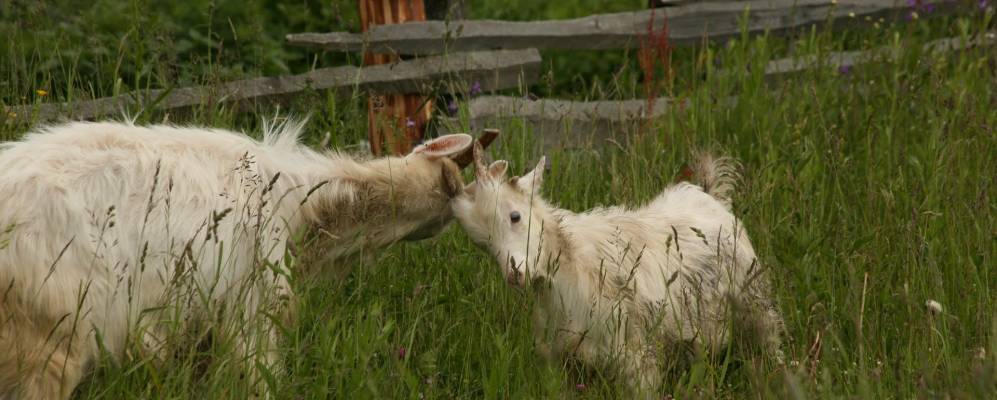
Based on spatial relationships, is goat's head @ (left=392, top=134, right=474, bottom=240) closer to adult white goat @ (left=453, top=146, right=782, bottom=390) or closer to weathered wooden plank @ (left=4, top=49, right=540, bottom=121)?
adult white goat @ (left=453, top=146, right=782, bottom=390)

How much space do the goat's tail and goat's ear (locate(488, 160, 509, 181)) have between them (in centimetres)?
132

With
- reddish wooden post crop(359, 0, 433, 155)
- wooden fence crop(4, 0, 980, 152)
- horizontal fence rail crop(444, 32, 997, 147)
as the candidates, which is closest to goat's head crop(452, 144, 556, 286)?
wooden fence crop(4, 0, 980, 152)

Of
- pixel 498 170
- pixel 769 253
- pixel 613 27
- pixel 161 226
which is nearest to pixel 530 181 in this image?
pixel 498 170

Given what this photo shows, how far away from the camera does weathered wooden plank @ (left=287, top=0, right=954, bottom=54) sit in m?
7.51

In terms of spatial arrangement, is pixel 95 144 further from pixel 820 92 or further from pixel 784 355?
pixel 820 92

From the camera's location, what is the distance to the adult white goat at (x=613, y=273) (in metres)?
4.70

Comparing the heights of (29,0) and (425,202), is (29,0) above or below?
above

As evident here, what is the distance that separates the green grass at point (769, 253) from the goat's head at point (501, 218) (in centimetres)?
18

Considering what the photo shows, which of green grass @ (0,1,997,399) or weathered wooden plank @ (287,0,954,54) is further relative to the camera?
weathered wooden plank @ (287,0,954,54)

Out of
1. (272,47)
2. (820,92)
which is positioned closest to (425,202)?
(820,92)

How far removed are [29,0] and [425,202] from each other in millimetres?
2675

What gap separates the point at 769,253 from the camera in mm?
5211

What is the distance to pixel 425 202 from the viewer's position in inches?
196

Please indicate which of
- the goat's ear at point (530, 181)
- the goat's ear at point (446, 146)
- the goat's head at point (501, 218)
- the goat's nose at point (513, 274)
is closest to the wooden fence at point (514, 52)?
the goat's ear at point (446, 146)
